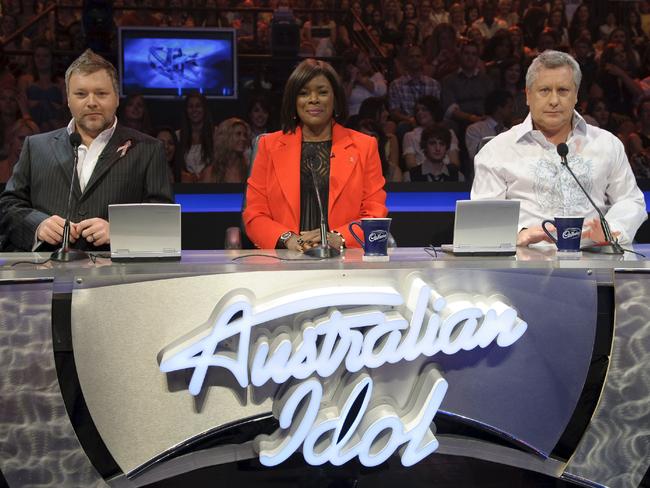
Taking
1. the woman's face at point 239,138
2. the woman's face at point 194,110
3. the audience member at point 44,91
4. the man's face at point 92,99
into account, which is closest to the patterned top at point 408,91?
the woman's face at point 239,138

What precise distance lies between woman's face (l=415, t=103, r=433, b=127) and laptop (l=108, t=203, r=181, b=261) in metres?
4.65

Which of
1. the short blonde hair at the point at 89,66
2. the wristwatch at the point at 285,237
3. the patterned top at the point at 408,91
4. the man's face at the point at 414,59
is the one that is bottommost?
the wristwatch at the point at 285,237

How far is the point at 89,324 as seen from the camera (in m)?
1.88

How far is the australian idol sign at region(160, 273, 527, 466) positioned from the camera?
1.86m

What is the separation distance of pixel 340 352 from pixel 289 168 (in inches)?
46.5

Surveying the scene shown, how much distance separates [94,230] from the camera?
8.01ft

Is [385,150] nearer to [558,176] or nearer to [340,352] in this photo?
[558,176]

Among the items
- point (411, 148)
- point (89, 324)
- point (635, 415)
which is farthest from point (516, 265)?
point (411, 148)

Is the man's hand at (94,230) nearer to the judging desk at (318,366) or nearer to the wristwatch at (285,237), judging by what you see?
the judging desk at (318,366)

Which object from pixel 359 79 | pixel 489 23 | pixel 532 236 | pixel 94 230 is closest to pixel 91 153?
pixel 94 230

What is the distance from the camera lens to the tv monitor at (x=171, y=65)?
603 centimetres

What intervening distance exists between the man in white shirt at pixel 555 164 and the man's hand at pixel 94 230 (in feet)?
4.38

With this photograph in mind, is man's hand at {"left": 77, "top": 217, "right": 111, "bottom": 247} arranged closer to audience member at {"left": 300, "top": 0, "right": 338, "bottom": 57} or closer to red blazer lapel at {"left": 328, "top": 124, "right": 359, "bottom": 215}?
red blazer lapel at {"left": 328, "top": 124, "right": 359, "bottom": 215}

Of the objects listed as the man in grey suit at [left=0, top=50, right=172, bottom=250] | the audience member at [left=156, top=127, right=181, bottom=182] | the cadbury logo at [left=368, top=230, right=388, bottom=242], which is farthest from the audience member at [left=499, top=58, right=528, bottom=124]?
the cadbury logo at [left=368, top=230, right=388, bottom=242]
